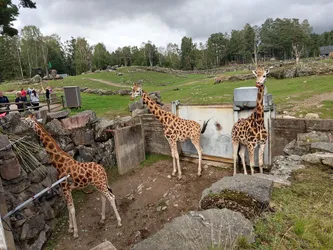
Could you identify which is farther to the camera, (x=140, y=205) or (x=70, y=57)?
(x=70, y=57)

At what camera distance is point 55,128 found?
9.43 meters

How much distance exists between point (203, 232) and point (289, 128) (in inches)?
267

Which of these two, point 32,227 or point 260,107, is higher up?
point 260,107

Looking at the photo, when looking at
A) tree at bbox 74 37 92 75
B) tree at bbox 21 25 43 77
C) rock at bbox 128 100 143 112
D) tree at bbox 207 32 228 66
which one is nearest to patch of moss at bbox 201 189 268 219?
rock at bbox 128 100 143 112

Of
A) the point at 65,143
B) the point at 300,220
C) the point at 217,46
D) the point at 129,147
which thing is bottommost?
the point at 129,147

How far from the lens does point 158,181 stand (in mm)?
9188

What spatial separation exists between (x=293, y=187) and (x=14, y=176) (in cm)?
611

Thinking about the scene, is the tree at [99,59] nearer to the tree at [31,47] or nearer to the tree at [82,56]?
the tree at [82,56]

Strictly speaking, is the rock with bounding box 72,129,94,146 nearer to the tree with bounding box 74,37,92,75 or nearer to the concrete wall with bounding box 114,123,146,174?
the concrete wall with bounding box 114,123,146,174

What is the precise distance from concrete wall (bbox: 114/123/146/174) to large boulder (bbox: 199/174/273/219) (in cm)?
652

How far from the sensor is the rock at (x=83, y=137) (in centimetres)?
1025

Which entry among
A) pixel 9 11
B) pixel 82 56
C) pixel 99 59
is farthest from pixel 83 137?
pixel 99 59

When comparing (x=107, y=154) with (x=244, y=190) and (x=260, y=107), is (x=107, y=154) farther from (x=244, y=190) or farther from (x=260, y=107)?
(x=244, y=190)

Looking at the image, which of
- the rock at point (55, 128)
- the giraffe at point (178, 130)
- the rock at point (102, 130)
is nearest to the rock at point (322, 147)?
the giraffe at point (178, 130)
